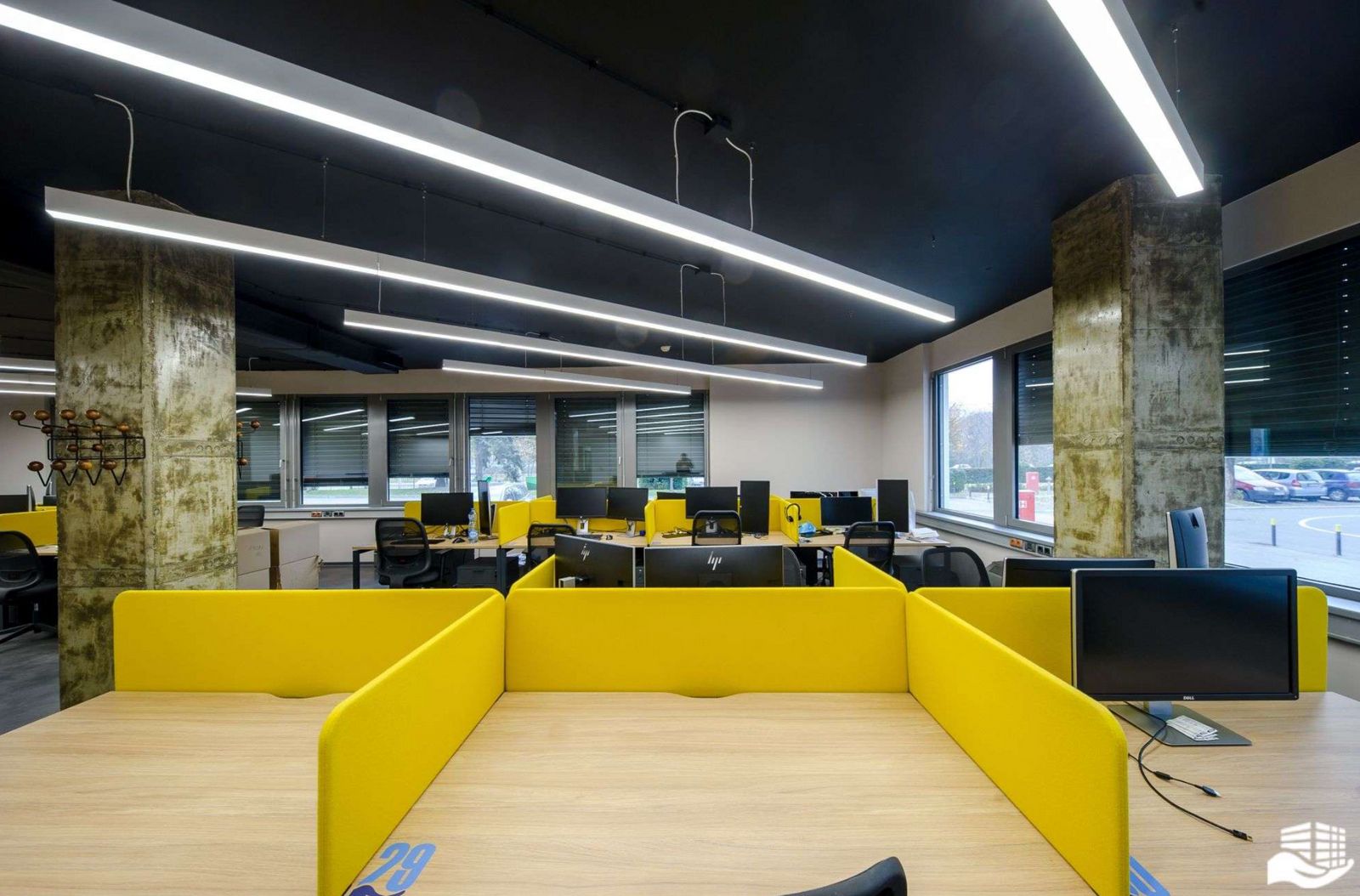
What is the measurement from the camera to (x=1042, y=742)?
2.99 ft

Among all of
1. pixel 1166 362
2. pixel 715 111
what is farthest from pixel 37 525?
pixel 1166 362

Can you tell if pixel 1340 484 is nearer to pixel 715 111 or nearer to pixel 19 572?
pixel 715 111

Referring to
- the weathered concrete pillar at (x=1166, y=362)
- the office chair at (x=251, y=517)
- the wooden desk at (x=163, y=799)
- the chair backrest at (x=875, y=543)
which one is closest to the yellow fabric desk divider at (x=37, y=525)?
the office chair at (x=251, y=517)

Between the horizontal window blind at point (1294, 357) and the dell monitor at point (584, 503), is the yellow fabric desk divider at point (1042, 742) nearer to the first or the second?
the horizontal window blind at point (1294, 357)

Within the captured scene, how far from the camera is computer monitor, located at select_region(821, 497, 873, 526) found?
17.9 ft

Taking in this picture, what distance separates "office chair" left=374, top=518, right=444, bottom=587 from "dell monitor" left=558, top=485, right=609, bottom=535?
4.89 ft

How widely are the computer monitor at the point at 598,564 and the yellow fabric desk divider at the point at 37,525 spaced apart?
6028 millimetres

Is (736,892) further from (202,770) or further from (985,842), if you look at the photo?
(202,770)

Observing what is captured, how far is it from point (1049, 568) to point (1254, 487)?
8.09ft

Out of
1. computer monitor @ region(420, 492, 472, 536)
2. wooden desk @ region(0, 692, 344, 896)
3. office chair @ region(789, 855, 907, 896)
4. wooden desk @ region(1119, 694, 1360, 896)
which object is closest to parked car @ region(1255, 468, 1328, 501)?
wooden desk @ region(1119, 694, 1360, 896)

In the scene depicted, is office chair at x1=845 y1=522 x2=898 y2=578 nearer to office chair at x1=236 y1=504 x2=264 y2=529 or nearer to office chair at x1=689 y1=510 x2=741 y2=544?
office chair at x1=689 y1=510 x2=741 y2=544

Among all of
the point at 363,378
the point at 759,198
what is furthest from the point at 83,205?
the point at 363,378

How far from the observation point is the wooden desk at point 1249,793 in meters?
0.85

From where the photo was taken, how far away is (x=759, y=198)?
296 centimetres
